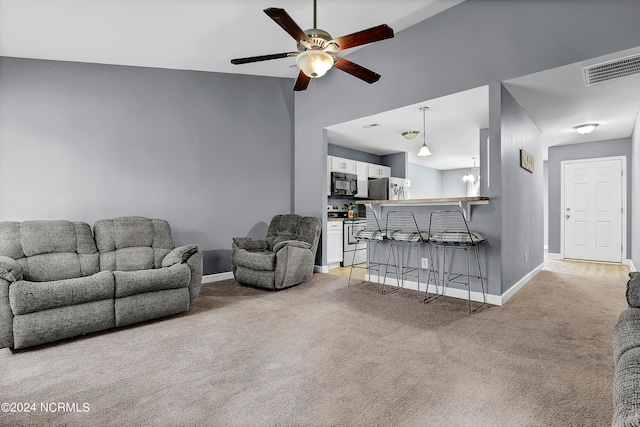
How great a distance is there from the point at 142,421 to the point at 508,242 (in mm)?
3675

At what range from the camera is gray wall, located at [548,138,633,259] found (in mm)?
5938

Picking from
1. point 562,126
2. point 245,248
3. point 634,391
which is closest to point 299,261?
point 245,248

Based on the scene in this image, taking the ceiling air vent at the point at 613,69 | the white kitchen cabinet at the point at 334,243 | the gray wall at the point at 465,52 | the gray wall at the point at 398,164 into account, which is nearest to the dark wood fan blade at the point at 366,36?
the gray wall at the point at 465,52

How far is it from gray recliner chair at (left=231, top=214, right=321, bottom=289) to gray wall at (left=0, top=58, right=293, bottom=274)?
47cm

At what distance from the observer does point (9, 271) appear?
2.36m

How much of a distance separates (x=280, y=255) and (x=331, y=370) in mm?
2099

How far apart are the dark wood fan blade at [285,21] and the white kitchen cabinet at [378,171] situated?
4.72 m

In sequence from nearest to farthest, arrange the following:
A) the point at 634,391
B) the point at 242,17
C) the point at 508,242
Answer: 1. the point at 634,391
2. the point at 242,17
3. the point at 508,242

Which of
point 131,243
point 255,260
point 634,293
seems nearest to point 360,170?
point 255,260

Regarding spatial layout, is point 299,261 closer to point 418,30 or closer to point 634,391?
point 418,30

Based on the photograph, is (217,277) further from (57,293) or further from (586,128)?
(586,128)

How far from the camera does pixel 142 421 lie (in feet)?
5.04

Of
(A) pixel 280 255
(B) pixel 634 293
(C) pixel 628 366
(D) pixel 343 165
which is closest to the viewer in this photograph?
(C) pixel 628 366

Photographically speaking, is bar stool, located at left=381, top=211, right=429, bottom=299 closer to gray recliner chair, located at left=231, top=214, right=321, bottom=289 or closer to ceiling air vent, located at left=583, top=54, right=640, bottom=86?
gray recliner chair, located at left=231, top=214, right=321, bottom=289
